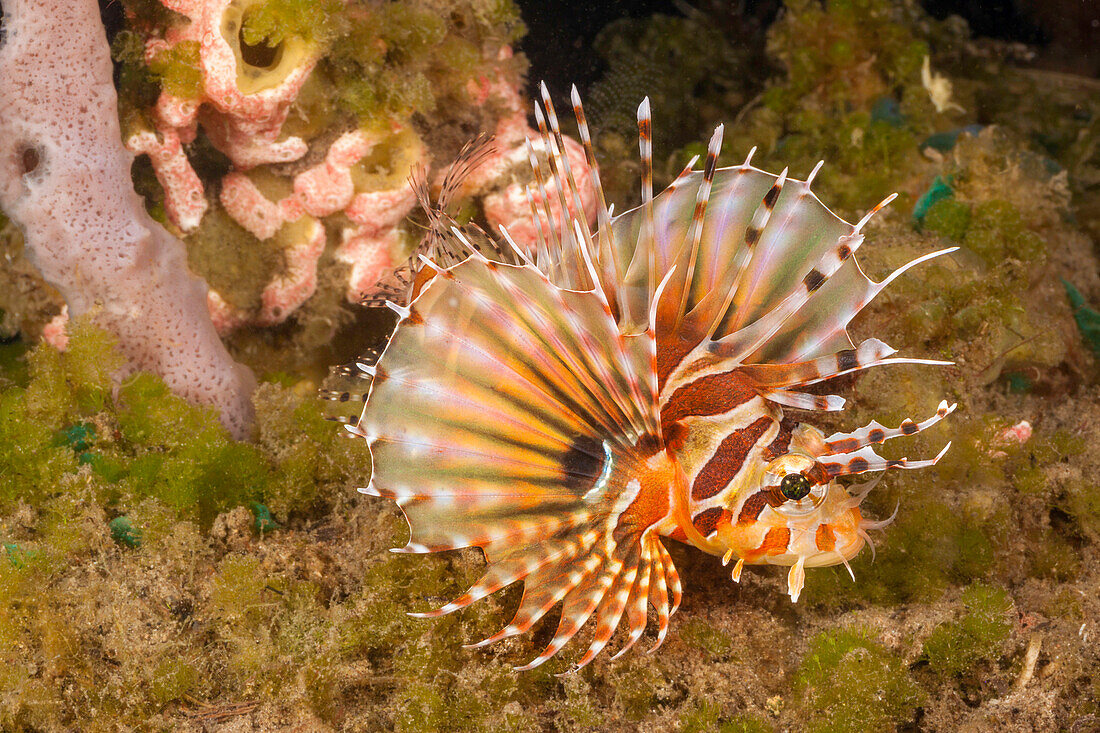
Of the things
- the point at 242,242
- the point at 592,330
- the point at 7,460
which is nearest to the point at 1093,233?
the point at 592,330

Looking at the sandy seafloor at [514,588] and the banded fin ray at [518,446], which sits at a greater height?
the banded fin ray at [518,446]

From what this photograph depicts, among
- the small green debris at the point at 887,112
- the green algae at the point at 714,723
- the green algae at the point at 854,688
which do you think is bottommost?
the green algae at the point at 714,723

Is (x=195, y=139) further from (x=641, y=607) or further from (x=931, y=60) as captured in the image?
(x=931, y=60)

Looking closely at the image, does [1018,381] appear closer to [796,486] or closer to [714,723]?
[796,486]

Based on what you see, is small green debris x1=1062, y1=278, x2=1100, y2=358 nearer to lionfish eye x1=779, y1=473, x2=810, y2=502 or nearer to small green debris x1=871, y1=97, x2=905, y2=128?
small green debris x1=871, y1=97, x2=905, y2=128

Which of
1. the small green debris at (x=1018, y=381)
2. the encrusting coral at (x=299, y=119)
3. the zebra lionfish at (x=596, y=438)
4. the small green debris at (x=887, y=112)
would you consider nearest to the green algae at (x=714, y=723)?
the zebra lionfish at (x=596, y=438)

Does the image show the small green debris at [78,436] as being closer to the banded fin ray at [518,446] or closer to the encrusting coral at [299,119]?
the encrusting coral at [299,119]
